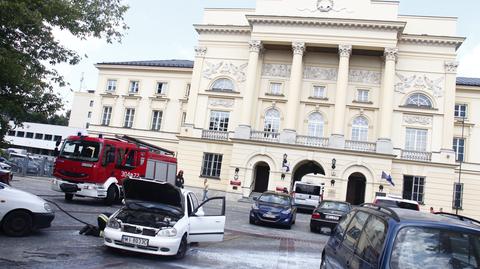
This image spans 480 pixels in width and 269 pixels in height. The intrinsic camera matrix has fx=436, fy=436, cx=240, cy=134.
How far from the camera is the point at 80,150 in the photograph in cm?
1923

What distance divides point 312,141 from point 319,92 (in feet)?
19.3

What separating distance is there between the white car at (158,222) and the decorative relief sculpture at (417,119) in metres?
33.2

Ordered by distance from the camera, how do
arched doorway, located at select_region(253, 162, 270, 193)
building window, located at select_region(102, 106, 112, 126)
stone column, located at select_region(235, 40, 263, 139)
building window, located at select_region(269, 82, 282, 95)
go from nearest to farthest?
stone column, located at select_region(235, 40, 263, 139), arched doorway, located at select_region(253, 162, 270, 193), building window, located at select_region(269, 82, 282, 95), building window, located at select_region(102, 106, 112, 126)

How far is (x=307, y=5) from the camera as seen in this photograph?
4147 centimetres

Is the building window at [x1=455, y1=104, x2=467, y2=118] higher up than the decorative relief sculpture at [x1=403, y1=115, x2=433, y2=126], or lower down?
higher up

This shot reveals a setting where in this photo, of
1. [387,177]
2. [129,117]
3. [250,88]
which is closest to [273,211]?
[387,177]

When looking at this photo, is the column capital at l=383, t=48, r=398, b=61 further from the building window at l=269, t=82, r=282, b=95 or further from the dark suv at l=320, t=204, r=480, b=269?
the dark suv at l=320, t=204, r=480, b=269

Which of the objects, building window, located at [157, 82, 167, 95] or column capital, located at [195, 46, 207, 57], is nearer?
column capital, located at [195, 46, 207, 57]

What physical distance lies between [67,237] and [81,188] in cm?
780

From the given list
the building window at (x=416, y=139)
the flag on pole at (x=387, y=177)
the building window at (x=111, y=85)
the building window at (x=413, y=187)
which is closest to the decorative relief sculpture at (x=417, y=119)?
the building window at (x=416, y=139)

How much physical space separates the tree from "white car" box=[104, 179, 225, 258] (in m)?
3.37

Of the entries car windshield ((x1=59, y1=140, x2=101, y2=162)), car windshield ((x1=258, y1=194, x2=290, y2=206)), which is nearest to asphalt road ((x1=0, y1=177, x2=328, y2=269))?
car windshield ((x1=59, y1=140, x2=101, y2=162))

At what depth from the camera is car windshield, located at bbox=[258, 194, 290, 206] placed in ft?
67.7

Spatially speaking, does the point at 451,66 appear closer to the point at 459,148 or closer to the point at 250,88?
the point at 459,148
